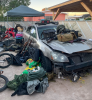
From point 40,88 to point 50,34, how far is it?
2240mm

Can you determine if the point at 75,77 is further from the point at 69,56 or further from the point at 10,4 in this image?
Result: the point at 10,4

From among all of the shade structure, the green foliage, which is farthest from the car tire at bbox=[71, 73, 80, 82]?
the green foliage

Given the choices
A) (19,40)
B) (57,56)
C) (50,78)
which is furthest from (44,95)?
(19,40)

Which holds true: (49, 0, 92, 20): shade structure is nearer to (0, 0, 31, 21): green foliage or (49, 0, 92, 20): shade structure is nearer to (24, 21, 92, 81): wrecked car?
(24, 21, 92, 81): wrecked car

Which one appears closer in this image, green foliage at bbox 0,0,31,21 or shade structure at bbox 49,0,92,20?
shade structure at bbox 49,0,92,20

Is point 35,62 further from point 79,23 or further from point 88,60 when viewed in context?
point 79,23

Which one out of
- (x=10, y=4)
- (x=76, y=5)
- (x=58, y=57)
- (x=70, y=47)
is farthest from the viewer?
(x=10, y=4)

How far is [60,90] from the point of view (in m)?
3.04

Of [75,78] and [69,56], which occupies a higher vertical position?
[69,56]

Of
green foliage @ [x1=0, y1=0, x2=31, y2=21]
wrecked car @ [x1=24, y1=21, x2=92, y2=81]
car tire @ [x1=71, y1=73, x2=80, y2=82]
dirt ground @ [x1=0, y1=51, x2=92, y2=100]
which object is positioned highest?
green foliage @ [x1=0, y1=0, x2=31, y2=21]

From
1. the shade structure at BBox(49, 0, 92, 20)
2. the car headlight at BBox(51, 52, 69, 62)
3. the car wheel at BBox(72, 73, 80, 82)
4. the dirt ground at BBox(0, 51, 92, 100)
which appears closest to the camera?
the dirt ground at BBox(0, 51, 92, 100)

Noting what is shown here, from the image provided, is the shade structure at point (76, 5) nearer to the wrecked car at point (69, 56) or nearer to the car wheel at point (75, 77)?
the wrecked car at point (69, 56)

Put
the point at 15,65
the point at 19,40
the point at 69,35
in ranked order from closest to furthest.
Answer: the point at 69,35, the point at 15,65, the point at 19,40

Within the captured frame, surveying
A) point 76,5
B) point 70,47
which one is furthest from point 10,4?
point 70,47
